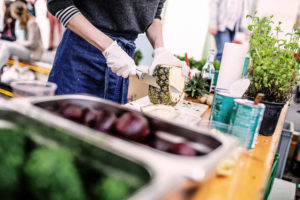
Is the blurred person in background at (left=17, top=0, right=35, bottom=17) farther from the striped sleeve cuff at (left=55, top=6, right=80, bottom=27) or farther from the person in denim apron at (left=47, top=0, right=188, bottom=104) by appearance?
the striped sleeve cuff at (left=55, top=6, right=80, bottom=27)

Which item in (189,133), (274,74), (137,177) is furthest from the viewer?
(274,74)

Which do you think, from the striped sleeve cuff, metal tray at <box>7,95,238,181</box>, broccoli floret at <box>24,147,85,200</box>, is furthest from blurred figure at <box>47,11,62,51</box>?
broccoli floret at <box>24,147,85,200</box>

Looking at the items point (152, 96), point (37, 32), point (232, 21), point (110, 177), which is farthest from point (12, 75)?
point (110, 177)

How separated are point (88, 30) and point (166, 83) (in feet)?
1.79

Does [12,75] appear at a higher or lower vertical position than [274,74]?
lower

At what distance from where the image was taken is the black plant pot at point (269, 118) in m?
1.40

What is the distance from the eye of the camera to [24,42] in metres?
5.09

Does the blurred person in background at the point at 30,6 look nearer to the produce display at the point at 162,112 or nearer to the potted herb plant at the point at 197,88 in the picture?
the potted herb plant at the point at 197,88

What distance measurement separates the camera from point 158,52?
6.67ft

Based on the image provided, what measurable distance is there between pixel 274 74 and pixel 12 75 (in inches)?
168

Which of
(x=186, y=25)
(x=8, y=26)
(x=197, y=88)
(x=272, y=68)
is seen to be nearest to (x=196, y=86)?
(x=197, y=88)

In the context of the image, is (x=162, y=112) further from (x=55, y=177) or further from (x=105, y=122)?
(x=55, y=177)

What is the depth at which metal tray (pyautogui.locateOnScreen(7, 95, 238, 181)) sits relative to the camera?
50cm

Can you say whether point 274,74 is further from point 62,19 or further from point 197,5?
point 197,5
